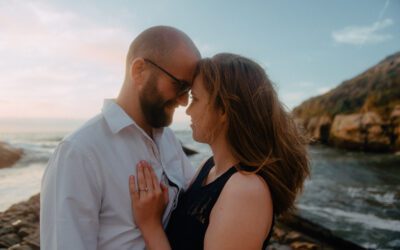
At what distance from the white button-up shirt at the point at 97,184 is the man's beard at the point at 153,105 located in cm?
17

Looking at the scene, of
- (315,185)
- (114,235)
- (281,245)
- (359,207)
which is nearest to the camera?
(114,235)

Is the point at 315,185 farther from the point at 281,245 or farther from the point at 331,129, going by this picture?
the point at 331,129

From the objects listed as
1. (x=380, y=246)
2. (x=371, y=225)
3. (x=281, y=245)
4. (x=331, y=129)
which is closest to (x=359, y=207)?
(x=371, y=225)

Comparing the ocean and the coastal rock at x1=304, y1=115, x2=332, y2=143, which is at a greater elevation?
the ocean

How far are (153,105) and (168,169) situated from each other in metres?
0.49

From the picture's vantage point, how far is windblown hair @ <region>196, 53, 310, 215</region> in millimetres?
2133

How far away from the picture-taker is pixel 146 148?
7.88 ft

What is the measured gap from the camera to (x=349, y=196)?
1063 centimetres

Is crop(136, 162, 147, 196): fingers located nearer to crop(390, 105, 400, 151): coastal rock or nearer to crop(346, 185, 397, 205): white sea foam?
crop(346, 185, 397, 205): white sea foam

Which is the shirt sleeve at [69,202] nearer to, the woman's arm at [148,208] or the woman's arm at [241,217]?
the woman's arm at [148,208]

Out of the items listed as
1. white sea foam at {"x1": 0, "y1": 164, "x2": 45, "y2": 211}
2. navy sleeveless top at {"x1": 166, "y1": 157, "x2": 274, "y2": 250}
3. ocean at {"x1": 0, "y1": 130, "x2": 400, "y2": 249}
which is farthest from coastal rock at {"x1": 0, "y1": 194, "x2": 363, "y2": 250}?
navy sleeveless top at {"x1": 166, "y1": 157, "x2": 274, "y2": 250}

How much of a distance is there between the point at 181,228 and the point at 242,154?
1.92 feet

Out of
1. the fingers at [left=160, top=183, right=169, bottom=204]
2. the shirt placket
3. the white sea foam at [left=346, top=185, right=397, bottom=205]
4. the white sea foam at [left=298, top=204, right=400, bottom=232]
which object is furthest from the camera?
the white sea foam at [left=346, top=185, right=397, bottom=205]

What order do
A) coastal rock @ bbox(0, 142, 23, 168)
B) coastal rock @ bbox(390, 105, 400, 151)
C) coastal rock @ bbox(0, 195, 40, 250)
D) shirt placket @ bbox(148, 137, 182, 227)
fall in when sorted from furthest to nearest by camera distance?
coastal rock @ bbox(390, 105, 400, 151), coastal rock @ bbox(0, 142, 23, 168), coastal rock @ bbox(0, 195, 40, 250), shirt placket @ bbox(148, 137, 182, 227)
